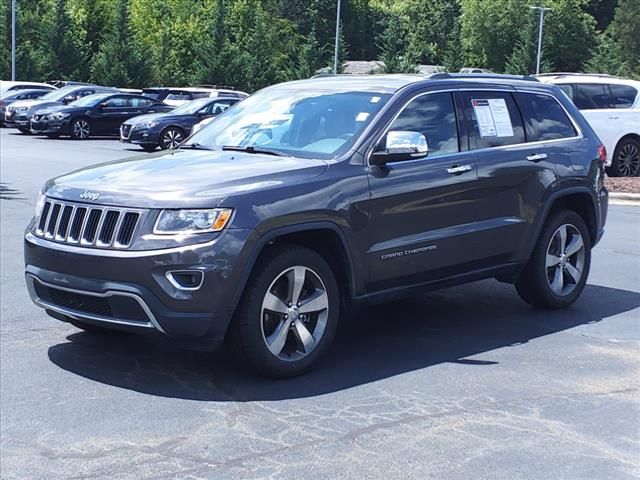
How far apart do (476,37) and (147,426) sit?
90.5m

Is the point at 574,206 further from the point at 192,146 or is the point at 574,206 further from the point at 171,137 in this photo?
the point at 171,137

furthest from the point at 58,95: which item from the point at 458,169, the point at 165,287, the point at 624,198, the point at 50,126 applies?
the point at 165,287

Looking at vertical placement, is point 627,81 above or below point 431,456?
above

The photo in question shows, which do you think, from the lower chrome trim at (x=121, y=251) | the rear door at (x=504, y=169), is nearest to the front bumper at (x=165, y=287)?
the lower chrome trim at (x=121, y=251)

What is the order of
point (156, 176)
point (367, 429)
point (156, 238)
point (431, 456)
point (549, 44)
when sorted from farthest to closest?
point (549, 44)
point (156, 176)
point (156, 238)
point (367, 429)
point (431, 456)

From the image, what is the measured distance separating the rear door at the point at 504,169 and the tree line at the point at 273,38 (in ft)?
162

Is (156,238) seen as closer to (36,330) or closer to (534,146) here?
(36,330)

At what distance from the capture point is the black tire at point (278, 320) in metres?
5.50

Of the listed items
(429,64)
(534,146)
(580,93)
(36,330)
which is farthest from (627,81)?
(429,64)

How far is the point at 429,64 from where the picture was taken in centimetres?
10056

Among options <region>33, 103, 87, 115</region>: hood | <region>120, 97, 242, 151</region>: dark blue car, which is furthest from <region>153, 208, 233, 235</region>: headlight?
<region>33, 103, 87, 115</region>: hood

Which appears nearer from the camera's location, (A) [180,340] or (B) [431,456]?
(B) [431,456]

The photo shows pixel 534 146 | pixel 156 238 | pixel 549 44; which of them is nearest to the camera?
pixel 156 238

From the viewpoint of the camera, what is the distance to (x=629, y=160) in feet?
57.8
